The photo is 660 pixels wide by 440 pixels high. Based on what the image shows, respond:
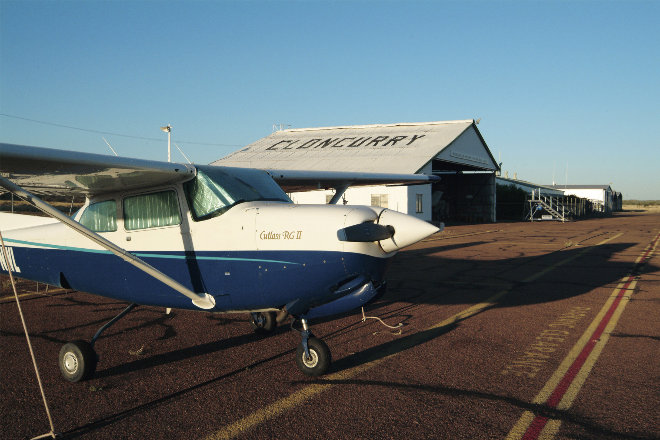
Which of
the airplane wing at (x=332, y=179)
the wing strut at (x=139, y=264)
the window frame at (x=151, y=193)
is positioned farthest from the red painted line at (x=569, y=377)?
the airplane wing at (x=332, y=179)

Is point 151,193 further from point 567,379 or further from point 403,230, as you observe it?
point 567,379

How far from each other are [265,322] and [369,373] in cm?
204

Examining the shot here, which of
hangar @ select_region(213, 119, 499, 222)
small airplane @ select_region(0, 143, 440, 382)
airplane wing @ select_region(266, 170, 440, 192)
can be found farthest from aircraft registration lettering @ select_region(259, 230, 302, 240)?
hangar @ select_region(213, 119, 499, 222)

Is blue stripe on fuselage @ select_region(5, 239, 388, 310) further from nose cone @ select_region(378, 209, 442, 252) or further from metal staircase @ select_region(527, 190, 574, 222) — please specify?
metal staircase @ select_region(527, 190, 574, 222)

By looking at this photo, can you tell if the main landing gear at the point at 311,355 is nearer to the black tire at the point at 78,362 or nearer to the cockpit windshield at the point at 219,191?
the cockpit windshield at the point at 219,191

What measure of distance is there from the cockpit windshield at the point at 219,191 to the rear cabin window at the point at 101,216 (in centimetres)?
133

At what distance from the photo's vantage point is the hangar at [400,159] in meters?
32.8

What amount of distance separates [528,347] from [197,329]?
453cm

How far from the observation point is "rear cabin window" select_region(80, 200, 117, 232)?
243 inches

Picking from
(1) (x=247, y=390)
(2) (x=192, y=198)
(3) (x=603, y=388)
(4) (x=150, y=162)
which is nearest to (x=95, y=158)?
(4) (x=150, y=162)

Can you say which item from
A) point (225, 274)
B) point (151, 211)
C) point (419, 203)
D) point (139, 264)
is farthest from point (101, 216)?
point (419, 203)

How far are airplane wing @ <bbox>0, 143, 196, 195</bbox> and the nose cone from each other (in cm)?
224

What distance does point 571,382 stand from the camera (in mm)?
4930

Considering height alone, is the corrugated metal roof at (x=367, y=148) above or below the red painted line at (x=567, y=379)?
above
